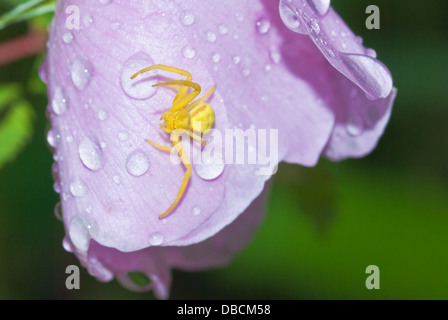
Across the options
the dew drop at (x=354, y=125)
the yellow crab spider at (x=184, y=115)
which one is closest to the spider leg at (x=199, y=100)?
the yellow crab spider at (x=184, y=115)

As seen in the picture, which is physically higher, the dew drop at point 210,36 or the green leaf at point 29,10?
the green leaf at point 29,10

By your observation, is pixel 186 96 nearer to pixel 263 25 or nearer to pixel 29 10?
pixel 263 25

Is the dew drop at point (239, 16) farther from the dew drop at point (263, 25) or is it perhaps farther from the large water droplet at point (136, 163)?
the large water droplet at point (136, 163)

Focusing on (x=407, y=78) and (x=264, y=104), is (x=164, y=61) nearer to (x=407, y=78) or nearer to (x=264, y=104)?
(x=264, y=104)

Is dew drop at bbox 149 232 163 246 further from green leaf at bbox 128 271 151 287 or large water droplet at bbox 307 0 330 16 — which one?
large water droplet at bbox 307 0 330 16

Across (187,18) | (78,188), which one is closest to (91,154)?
(78,188)

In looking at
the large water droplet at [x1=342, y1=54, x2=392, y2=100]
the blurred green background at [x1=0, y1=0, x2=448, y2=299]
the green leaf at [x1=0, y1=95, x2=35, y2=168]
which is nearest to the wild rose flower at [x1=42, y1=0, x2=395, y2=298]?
the large water droplet at [x1=342, y1=54, x2=392, y2=100]

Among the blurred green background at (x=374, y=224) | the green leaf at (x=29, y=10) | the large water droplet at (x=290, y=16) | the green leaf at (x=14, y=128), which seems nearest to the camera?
the large water droplet at (x=290, y=16)
